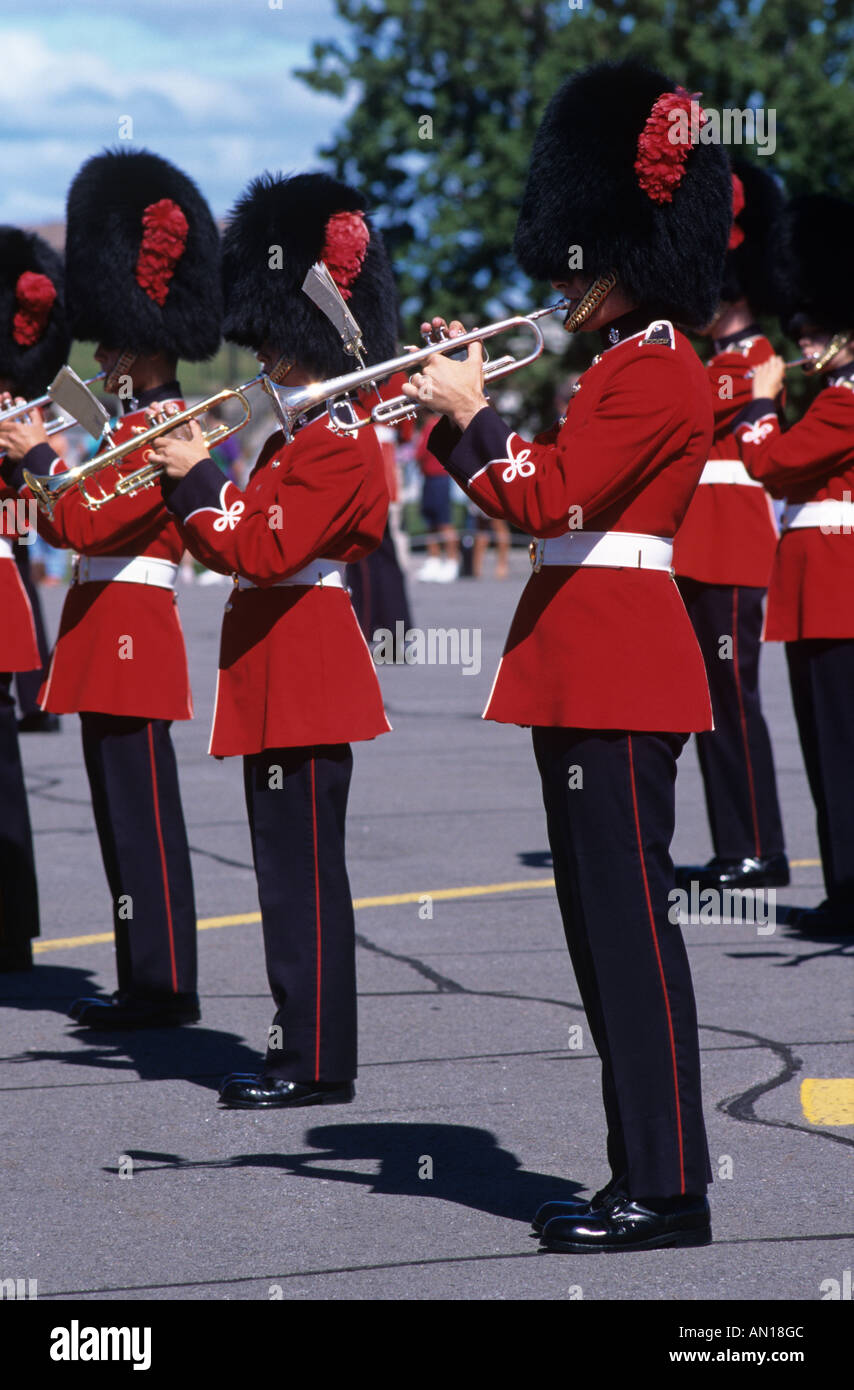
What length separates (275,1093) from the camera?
4613mm

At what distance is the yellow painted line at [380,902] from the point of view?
6281 millimetres

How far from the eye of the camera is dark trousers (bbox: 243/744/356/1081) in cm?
460

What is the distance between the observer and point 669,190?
377 cm

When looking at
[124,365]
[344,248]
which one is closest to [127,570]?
[124,365]

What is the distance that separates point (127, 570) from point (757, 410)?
6.94 feet

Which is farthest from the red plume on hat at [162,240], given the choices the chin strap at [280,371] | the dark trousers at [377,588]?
the dark trousers at [377,588]

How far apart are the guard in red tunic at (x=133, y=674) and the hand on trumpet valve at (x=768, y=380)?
1.84 metres

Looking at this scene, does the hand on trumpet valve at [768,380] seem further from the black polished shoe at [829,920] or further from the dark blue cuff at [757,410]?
the black polished shoe at [829,920]

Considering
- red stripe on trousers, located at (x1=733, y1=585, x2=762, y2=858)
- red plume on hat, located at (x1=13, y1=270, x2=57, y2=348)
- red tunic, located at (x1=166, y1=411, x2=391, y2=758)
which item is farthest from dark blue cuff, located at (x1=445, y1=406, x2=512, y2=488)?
red stripe on trousers, located at (x1=733, y1=585, x2=762, y2=858)

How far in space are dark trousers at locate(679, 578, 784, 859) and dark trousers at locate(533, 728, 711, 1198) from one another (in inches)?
122

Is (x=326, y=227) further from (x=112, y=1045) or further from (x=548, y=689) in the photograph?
(x=112, y=1045)

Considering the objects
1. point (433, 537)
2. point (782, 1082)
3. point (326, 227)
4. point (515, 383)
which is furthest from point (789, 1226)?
point (515, 383)

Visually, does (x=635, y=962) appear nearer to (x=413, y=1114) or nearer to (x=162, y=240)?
(x=413, y=1114)

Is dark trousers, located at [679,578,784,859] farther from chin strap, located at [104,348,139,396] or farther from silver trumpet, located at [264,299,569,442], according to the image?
silver trumpet, located at [264,299,569,442]
